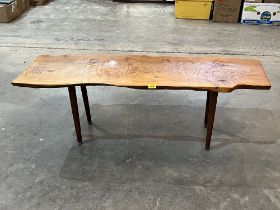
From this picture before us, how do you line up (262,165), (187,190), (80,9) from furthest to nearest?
(80,9)
(262,165)
(187,190)

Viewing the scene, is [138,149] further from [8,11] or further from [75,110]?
[8,11]

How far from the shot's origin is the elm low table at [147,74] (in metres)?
1.84

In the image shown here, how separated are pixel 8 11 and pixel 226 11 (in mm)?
3394

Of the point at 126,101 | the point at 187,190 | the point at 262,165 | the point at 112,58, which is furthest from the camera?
the point at 126,101

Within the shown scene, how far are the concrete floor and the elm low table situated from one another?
23 centimetres

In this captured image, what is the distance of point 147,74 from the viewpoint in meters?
1.96

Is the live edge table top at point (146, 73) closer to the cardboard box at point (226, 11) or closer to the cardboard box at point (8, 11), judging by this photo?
the cardboard box at point (226, 11)

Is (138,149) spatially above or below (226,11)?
below

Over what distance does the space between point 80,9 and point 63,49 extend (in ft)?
6.15

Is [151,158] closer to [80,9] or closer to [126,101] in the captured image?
[126,101]

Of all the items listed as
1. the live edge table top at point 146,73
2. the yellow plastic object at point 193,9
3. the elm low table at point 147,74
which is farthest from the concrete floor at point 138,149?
the yellow plastic object at point 193,9

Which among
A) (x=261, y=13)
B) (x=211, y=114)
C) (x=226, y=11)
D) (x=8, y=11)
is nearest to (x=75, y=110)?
(x=211, y=114)

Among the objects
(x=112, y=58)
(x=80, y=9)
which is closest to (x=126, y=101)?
(x=112, y=58)

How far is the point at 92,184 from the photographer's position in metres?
1.93
